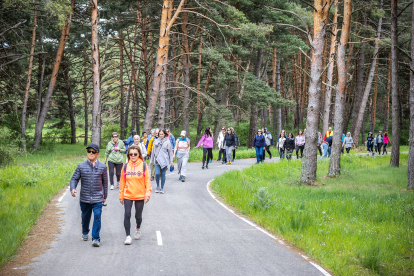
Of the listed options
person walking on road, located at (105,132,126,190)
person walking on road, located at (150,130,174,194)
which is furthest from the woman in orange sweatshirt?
person walking on road, located at (105,132,126,190)

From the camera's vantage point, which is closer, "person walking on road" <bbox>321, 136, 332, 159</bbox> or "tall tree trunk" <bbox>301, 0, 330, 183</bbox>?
"tall tree trunk" <bbox>301, 0, 330, 183</bbox>

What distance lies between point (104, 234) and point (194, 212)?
290 centimetres

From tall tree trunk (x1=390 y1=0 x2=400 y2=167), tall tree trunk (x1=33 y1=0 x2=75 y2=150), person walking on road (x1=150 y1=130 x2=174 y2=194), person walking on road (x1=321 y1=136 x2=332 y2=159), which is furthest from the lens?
tall tree trunk (x1=33 y1=0 x2=75 y2=150)

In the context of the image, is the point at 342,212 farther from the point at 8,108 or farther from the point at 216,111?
the point at 8,108

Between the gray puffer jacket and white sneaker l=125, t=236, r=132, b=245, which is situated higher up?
the gray puffer jacket

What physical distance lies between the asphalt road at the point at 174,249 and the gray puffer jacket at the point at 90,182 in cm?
91

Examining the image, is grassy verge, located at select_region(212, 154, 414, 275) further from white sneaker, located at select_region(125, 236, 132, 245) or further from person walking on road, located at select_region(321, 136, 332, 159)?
person walking on road, located at select_region(321, 136, 332, 159)

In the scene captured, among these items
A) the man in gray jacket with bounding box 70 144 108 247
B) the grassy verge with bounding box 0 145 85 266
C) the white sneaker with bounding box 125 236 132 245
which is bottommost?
the white sneaker with bounding box 125 236 132 245

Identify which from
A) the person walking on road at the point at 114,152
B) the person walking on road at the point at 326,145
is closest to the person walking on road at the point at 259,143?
the person walking on road at the point at 326,145

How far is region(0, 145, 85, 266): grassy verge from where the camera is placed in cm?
705

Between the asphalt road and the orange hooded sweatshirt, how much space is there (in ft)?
3.02

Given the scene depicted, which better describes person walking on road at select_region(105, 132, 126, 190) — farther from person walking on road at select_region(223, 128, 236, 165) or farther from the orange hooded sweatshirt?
person walking on road at select_region(223, 128, 236, 165)

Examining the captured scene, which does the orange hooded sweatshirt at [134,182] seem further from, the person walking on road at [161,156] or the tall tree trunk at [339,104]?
Answer: the tall tree trunk at [339,104]

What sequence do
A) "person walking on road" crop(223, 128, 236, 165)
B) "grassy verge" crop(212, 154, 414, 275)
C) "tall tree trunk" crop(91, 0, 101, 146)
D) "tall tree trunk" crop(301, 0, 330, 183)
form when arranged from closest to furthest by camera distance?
"grassy verge" crop(212, 154, 414, 275)
"tall tree trunk" crop(301, 0, 330, 183)
"tall tree trunk" crop(91, 0, 101, 146)
"person walking on road" crop(223, 128, 236, 165)
